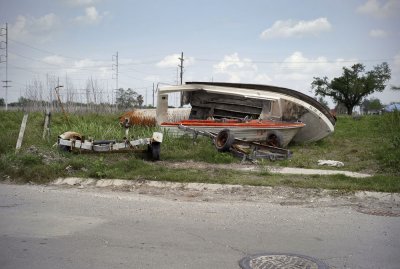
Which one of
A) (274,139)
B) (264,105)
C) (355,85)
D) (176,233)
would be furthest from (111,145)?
(355,85)

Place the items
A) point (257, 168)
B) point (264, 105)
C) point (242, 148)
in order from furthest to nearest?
point (264, 105), point (242, 148), point (257, 168)

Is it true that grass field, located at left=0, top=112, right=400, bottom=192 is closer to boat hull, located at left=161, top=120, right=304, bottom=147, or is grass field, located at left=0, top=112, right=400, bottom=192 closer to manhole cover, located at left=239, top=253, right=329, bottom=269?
boat hull, located at left=161, top=120, right=304, bottom=147

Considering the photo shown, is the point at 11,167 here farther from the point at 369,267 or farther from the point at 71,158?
the point at 369,267

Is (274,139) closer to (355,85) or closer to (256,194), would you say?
(256,194)

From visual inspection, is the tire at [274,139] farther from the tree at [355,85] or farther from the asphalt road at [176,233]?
the tree at [355,85]

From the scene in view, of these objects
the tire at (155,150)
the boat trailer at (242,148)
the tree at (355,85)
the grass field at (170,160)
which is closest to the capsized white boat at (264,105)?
the grass field at (170,160)

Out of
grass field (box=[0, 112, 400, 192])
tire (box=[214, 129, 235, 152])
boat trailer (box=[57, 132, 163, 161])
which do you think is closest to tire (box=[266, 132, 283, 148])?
grass field (box=[0, 112, 400, 192])

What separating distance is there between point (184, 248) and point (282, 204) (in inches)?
125

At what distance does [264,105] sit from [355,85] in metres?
43.0

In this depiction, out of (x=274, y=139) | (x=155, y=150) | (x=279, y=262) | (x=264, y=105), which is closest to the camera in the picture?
(x=279, y=262)

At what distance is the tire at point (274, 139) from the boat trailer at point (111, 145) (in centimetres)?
573

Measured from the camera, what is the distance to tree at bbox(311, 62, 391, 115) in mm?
58978

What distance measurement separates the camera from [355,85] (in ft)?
193

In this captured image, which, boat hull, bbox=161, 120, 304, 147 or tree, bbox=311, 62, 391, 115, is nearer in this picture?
boat hull, bbox=161, 120, 304, 147
